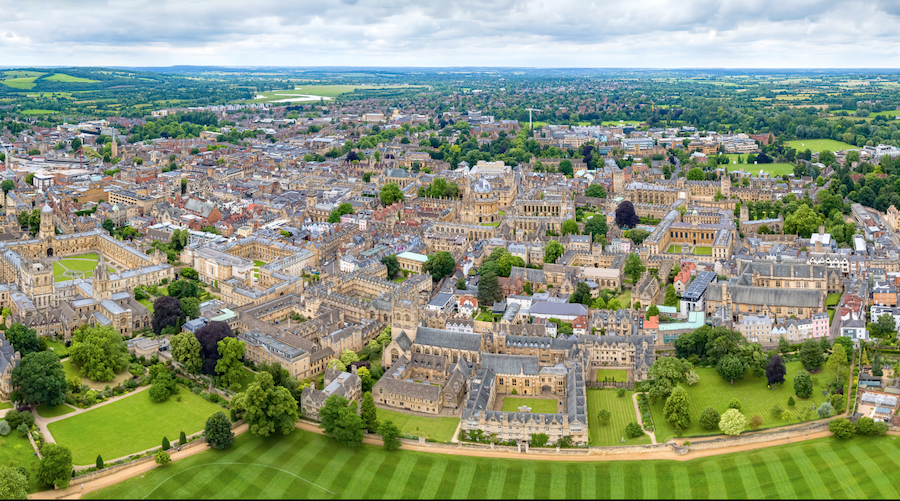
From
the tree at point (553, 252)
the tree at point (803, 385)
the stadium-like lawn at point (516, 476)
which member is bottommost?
the stadium-like lawn at point (516, 476)

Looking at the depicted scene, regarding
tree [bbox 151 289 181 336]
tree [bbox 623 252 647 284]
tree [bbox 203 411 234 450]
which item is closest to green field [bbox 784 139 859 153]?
tree [bbox 623 252 647 284]

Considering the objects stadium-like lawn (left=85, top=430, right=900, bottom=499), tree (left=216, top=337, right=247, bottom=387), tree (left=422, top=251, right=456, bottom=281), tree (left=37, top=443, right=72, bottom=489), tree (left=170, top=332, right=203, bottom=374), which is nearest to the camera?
stadium-like lawn (left=85, top=430, right=900, bottom=499)

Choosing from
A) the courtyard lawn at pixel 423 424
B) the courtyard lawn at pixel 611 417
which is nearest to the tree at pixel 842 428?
the courtyard lawn at pixel 611 417

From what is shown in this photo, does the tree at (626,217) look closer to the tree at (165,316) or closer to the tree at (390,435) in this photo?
the tree at (165,316)

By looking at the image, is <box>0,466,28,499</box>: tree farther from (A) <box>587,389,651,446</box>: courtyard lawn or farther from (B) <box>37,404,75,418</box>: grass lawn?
(A) <box>587,389,651,446</box>: courtyard lawn

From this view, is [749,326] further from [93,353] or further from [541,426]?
[93,353]

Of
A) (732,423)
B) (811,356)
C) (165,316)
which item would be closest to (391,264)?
(165,316)

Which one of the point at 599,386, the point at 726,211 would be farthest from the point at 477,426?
the point at 726,211
